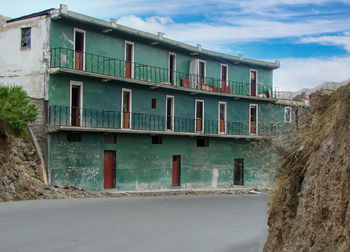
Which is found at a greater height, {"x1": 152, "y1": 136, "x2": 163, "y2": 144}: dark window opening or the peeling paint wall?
the peeling paint wall

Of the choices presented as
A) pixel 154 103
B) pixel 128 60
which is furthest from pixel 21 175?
pixel 154 103

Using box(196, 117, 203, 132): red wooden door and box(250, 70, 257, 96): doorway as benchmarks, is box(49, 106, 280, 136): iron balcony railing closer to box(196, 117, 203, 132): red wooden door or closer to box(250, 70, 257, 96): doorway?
box(196, 117, 203, 132): red wooden door

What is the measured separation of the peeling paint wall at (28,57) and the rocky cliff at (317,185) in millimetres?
20720

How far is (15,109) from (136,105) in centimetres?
1097

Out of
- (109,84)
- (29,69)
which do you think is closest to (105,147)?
(109,84)

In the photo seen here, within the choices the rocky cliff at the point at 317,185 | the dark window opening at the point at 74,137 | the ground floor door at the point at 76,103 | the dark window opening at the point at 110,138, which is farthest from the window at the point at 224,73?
the rocky cliff at the point at 317,185

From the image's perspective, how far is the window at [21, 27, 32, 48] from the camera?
28031mm

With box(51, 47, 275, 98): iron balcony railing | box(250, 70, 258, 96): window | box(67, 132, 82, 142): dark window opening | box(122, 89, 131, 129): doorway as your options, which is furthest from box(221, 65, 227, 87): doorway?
box(67, 132, 82, 142): dark window opening

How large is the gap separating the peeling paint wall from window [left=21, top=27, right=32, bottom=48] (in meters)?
0.19

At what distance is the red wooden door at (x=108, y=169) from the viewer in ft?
97.3

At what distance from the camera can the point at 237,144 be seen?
126 feet

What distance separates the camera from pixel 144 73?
32.4 metres

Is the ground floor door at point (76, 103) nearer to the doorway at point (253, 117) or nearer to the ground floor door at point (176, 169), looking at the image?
the ground floor door at point (176, 169)

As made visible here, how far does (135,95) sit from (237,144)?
34.6 feet
